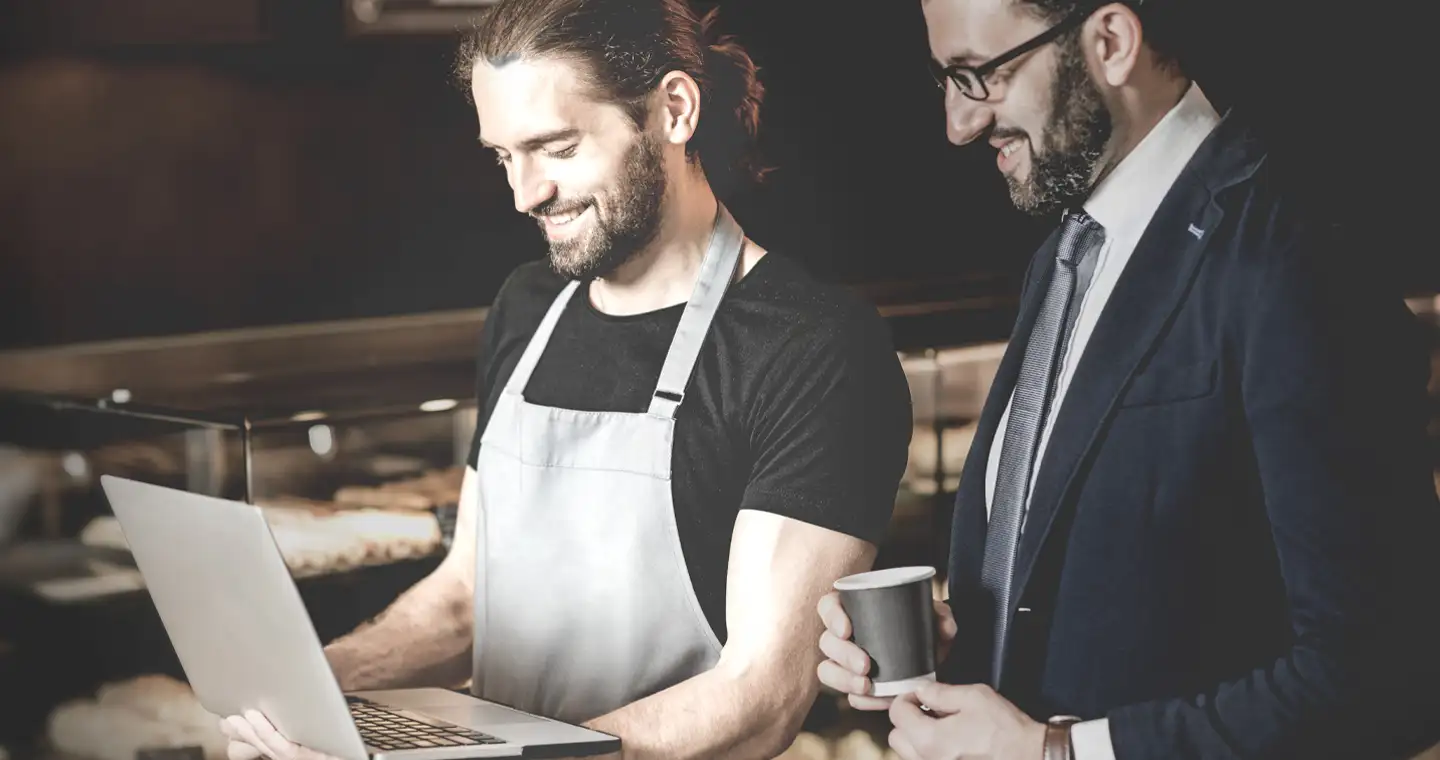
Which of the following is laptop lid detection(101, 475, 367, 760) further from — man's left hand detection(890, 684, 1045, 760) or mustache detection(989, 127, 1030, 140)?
mustache detection(989, 127, 1030, 140)

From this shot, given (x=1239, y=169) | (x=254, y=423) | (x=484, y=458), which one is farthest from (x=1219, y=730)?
(x=254, y=423)

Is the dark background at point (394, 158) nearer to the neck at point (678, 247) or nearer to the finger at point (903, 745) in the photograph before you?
the neck at point (678, 247)

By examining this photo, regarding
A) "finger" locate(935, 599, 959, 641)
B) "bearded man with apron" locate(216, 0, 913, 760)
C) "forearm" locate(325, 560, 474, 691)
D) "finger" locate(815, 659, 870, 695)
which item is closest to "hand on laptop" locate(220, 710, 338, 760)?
"bearded man with apron" locate(216, 0, 913, 760)

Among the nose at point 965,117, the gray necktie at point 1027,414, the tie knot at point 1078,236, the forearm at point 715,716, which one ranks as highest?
the nose at point 965,117

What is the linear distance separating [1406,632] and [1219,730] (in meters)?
0.19

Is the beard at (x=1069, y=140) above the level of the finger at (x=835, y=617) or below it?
above

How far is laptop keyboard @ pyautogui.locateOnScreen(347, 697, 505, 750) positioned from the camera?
181 centimetres

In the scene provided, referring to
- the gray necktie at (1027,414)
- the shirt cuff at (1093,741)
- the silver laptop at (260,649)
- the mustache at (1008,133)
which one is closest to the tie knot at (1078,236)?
the gray necktie at (1027,414)

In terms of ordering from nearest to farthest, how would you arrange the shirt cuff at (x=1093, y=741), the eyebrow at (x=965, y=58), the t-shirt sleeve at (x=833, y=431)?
the shirt cuff at (x=1093, y=741) < the eyebrow at (x=965, y=58) < the t-shirt sleeve at (x=833, y=431)

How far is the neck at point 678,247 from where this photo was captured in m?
2.10

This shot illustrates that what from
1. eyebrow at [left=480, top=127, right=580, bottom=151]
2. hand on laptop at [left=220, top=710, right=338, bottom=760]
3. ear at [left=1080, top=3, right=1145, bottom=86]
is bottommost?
hand on laptop at [left=220, top=710, right=338, bottom=760]

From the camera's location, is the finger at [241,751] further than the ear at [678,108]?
No

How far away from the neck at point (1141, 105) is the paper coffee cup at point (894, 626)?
19.9 inches

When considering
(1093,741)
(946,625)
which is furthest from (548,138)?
(1093,741)
